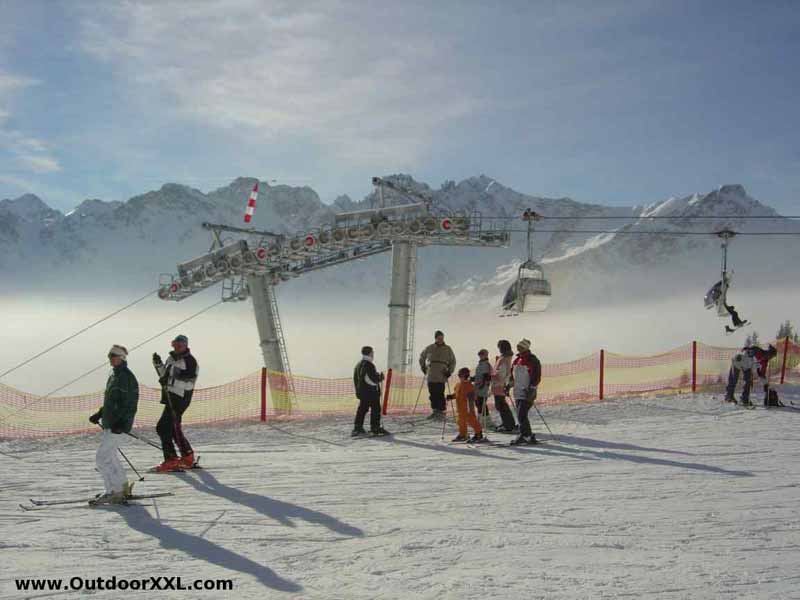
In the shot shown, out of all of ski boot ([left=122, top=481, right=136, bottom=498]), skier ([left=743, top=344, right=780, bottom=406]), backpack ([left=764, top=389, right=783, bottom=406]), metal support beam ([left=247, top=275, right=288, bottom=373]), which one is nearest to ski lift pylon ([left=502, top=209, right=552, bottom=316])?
skier ([left=743, top=344, right=780, bottom=406])

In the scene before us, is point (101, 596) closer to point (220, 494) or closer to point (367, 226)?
point (220, 494)

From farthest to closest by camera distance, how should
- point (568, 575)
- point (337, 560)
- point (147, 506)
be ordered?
point (147, 506)
point (337, 560)
point (568, 575)

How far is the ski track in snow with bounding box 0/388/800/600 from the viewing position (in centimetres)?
609

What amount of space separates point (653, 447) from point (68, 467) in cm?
905

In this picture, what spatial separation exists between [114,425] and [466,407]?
6.20 m

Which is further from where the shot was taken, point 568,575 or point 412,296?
point 412,296

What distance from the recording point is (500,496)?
8.77m

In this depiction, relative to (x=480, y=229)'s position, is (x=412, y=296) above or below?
below

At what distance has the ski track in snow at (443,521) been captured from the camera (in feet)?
20.0

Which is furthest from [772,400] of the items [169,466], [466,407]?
[169,466]

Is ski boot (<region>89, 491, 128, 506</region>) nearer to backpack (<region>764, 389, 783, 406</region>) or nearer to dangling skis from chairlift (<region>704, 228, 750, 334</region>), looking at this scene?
backpack (<region>764, 389, 783, 406</region>)

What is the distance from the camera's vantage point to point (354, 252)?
2338 centimetres

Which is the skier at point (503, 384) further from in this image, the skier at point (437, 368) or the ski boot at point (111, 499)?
the ski boot at point (111, 499)

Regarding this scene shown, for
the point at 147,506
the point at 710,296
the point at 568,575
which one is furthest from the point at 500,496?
the point at 710,296
